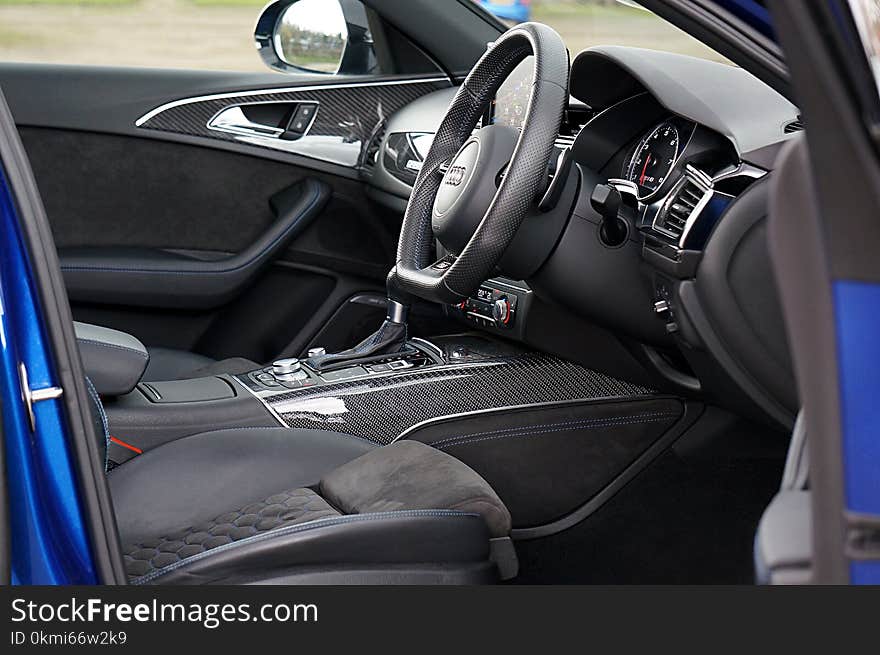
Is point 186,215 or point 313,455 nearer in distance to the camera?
point 313,455

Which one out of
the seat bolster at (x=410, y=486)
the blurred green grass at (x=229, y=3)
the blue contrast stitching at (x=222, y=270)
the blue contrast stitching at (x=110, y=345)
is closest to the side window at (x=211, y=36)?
the blurred green grass at (x=229, y=3)

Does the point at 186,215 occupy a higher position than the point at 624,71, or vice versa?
the point at 624,71

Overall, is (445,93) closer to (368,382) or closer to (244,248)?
(244,248)

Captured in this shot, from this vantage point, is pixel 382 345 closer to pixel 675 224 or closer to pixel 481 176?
pixel 481 176

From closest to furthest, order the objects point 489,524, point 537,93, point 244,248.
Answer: point 489,524 → point 537,93 → point 244,248

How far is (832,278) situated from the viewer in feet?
1.96

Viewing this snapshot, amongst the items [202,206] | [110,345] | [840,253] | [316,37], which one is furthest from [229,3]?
[840,253]

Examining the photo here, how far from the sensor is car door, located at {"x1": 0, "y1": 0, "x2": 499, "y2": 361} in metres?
2.48

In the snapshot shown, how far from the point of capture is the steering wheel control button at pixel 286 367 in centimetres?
203

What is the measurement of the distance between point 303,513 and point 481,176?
61cm

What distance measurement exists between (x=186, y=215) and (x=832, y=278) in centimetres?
213
